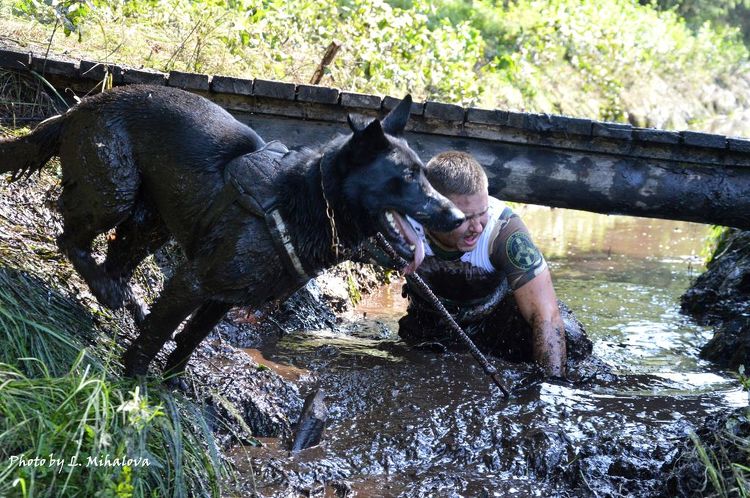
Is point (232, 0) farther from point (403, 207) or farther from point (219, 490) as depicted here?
point (219, 490)

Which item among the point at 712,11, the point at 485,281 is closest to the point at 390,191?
the point at 485,281

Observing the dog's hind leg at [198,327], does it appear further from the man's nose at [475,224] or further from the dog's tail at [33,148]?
the man's nose at [475,224]

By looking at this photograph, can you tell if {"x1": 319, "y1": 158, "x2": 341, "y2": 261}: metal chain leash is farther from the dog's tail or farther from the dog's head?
the dog's tail

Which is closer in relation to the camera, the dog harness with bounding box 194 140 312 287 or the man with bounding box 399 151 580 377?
the dog harness with bounding box 194 140 312 287

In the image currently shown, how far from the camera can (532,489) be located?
13.4 ft

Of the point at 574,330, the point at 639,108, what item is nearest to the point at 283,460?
the point at 574,330

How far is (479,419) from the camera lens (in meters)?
4.67

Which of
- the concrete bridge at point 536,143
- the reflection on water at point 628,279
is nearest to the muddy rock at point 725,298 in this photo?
the reflection on water at point 628,279

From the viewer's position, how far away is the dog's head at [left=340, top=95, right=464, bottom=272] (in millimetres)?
3830

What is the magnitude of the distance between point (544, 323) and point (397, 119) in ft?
6.43

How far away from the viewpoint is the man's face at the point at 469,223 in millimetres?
5250

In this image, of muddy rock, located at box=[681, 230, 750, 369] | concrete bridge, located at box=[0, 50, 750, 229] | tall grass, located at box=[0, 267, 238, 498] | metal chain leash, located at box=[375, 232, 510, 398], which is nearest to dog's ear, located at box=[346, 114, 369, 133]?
metal chain leash, located at box=[375, 232, 510, 398]

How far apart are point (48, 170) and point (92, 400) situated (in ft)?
10.1

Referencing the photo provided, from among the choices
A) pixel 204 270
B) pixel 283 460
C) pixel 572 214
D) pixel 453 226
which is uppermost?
pixel 453 226
